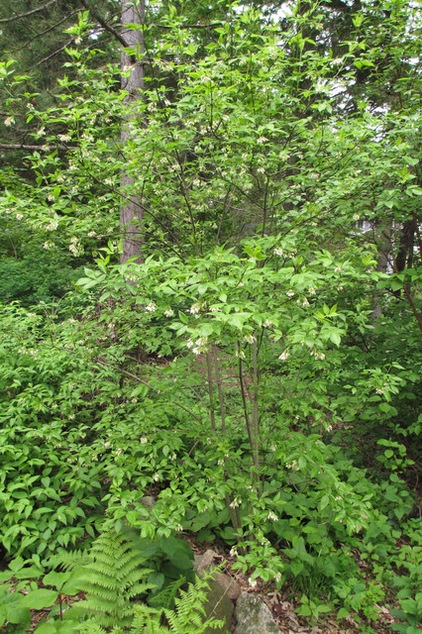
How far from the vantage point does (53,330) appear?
3.76m

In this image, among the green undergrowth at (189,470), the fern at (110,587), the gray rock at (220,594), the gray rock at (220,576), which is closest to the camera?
the fern at (110,587)

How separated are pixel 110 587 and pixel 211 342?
4.58 ft

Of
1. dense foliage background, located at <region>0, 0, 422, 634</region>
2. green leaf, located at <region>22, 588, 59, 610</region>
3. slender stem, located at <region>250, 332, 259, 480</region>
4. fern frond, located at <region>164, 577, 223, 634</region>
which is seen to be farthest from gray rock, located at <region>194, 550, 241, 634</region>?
green leaf, located at <region>22, 588, 59, 610</region>

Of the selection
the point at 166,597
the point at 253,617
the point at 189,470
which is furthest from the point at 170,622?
the point at 189,470

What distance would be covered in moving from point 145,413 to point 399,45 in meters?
4.33

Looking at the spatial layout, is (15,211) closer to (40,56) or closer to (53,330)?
(53,330)

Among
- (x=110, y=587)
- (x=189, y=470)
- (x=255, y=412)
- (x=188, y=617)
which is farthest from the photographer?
(x=189, y=470)

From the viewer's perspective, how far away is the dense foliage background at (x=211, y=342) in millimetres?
2141

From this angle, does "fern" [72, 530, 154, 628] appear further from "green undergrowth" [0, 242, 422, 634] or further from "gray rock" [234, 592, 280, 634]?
"gray rock" [234, 592, 280, 634]

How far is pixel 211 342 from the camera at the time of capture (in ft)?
6.89

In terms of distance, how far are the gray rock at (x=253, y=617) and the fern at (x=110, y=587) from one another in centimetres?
78

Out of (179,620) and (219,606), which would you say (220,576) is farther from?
(179,620)

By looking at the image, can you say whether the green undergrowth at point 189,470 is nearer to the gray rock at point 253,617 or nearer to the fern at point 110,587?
the fern at point 110,587

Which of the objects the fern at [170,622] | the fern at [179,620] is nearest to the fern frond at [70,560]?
the fern at [170,622]
